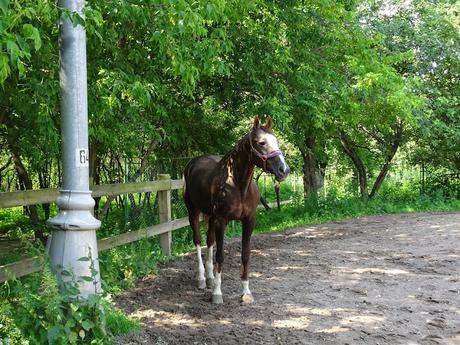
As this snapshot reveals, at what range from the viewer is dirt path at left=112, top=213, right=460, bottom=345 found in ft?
15.6

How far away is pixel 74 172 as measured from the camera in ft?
12.0

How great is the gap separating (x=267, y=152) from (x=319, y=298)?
1820 mm

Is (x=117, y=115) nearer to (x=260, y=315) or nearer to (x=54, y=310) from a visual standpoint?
(x=260, y=315)

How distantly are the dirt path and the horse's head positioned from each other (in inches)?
58.9

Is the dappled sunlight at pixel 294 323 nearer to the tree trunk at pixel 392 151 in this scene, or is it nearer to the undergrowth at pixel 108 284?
the undergrowth at pixel 108 284

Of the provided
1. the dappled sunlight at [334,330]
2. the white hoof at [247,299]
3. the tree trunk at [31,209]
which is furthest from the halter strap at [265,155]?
the tree trunk at [31,209]

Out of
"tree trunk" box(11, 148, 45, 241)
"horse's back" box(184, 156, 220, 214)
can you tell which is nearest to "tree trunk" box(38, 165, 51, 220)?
"tree trunk" box(11, 148, 45, 241)

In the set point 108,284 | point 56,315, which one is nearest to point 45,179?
point 108,284

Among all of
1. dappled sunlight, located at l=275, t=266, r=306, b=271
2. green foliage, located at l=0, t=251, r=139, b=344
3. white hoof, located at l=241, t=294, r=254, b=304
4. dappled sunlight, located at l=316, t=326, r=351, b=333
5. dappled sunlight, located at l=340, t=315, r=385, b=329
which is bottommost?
dappled sunlight, located at l=316, t=326, r=351, b=333

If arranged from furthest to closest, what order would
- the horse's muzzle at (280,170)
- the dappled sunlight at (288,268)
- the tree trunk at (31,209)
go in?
1. the tree trunk at (31,209)
2. the dappled sunlight at (288,268)
3. the horse's muzzle at (280,170)

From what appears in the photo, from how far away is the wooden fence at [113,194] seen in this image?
5.03 m

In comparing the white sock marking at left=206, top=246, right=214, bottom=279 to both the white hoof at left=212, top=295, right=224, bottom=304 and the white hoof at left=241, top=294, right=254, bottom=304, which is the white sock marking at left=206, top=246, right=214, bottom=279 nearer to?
the white hoof at left=212, top=295, right=224, bottom=304

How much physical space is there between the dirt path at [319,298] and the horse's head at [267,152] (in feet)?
4.91

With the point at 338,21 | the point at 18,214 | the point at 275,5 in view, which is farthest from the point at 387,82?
the point at 18,214
